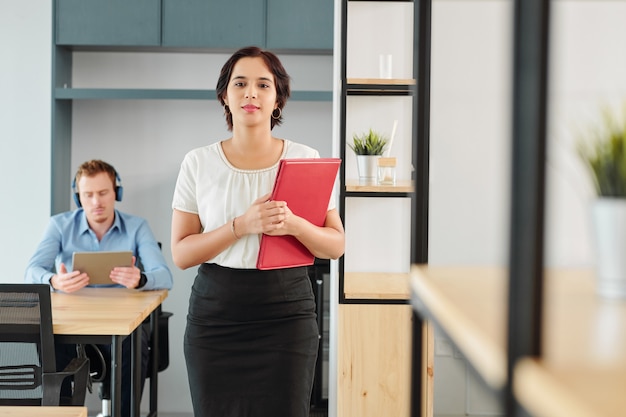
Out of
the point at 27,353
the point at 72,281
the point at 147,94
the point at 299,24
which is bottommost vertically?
the point at 27,353

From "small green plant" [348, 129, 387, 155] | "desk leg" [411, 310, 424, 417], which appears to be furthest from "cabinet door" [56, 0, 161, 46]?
"desk leg" [411, 310, 424, 417]

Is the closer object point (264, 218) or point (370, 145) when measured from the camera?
point (264, 218)

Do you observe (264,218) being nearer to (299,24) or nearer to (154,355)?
(154,355)

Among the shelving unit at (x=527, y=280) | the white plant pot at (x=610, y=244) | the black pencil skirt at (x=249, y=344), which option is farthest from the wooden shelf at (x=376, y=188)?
the shelving unit at (x=527, y=280)

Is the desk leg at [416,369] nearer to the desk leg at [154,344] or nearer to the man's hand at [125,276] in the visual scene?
the man's hand at [125,276]

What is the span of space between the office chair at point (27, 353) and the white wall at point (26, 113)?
195 centimetres

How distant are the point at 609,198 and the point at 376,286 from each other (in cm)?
244

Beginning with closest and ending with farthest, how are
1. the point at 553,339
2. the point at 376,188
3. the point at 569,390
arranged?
1. the point at 569,390
2. the point at 553,339
3. the point at 376,188

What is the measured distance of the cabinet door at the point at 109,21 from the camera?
4.44m

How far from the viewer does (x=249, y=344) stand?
8.07 feet

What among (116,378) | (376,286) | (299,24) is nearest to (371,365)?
(376,286)

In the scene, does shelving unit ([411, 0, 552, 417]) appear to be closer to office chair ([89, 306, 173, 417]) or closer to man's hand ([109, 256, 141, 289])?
man's hand ([109, 256, 141, 289])

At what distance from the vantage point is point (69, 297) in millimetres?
3285

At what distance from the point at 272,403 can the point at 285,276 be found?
1.28 ft
